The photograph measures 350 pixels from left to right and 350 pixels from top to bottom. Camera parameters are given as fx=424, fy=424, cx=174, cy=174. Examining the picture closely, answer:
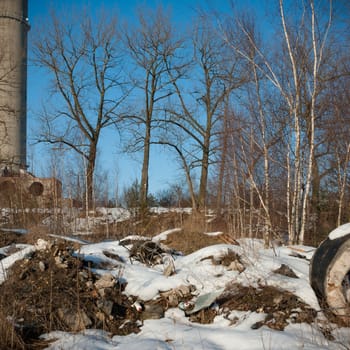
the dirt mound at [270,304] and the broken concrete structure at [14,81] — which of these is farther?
the broken concrete structure at [14,81]

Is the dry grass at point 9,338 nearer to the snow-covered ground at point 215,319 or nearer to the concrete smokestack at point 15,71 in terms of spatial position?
the snow-covered ground at point 215,319

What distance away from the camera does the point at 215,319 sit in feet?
15.5

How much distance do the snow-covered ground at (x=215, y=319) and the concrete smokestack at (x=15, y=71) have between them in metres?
14.2

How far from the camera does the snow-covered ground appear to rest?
13.0ft

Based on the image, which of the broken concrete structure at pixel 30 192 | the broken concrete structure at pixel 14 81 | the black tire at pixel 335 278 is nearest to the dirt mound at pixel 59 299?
the black tire at pixel 335 278

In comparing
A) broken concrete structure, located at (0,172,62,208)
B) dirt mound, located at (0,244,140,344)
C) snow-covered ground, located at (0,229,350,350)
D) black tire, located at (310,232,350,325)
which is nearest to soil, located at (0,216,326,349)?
dirt mound, located at (0,244,140,344)

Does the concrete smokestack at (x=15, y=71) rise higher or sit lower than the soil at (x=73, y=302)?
higher

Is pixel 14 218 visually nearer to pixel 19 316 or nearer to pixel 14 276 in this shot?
pixel 14 276

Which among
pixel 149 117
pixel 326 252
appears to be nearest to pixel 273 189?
pixel 326 252

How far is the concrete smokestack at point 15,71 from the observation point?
1931 centimetres

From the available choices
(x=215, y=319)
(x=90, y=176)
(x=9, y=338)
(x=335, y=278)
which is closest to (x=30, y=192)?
(x=90, y=176)

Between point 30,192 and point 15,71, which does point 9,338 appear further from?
point 15,71

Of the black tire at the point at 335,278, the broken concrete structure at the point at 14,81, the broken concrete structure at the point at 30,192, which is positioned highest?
the broken concrete structure at the point at 14,81

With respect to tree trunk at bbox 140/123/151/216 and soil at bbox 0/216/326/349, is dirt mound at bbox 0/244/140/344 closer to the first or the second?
soil at bbox 0/216/326/349
